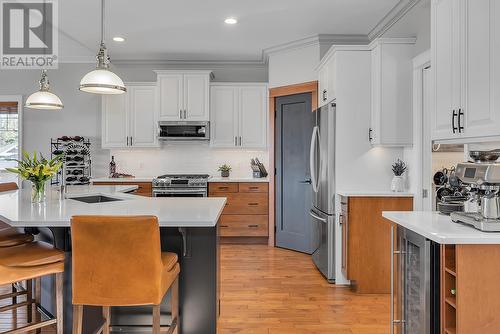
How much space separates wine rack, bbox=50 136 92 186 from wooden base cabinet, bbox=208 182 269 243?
196 cm

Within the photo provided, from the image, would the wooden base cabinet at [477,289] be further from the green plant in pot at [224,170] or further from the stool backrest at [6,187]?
the green plant in pot at [224,170]

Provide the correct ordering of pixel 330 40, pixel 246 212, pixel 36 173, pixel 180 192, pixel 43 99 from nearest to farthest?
pixel 36 173
pixel 43 99
pixel 330 40
pixel 180 192
pixel 246 212

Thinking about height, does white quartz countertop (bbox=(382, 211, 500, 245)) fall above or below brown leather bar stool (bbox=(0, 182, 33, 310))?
above

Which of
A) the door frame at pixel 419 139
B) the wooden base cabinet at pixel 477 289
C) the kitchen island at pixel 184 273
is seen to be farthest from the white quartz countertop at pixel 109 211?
the door frame at pixel 419 139

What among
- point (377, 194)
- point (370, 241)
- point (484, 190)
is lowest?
point (370, 241)

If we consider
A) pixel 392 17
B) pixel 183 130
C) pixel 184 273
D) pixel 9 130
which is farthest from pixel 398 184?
pixel 9 130

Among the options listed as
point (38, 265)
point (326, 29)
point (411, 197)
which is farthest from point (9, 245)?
point (326, 29)

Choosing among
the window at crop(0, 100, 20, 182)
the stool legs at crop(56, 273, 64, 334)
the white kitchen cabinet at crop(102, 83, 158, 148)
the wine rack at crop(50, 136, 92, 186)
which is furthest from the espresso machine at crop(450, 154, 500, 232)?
the window at crop(0, 100, 20, 182)

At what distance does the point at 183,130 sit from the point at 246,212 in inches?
61.5

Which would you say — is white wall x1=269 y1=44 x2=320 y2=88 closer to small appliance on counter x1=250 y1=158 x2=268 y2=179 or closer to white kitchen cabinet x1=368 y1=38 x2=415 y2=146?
small appliance on counter x1=250 y1=158 x2=268 y2=179

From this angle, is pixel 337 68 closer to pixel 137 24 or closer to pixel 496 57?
pixel 496 57

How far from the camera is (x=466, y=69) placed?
2117mm

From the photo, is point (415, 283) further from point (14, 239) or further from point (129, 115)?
point (129, 115)

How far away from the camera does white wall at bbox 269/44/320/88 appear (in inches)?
196
